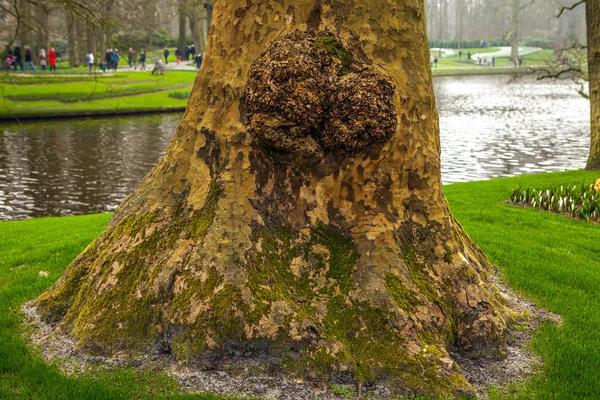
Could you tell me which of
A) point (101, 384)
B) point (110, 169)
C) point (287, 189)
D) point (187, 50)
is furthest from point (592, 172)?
point (187, 50)

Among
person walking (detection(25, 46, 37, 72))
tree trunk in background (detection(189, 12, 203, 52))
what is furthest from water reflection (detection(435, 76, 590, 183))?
person walking (detection(25, 46, 37, 72))

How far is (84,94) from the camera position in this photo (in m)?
34.0

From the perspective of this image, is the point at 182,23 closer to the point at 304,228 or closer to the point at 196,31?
the point at 196,31

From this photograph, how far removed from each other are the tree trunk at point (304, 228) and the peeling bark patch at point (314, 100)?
1 centimetres

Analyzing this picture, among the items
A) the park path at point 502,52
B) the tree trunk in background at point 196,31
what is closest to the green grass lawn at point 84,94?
the tree trunk in background at point 196,31

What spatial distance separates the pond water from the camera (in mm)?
16094

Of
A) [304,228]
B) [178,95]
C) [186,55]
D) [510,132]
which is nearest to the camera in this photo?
[304,228]

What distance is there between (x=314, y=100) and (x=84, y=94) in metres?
33.2

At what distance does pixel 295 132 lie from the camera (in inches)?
154

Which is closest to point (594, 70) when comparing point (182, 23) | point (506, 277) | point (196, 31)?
point (506, 277)

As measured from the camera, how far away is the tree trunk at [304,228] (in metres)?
3.85

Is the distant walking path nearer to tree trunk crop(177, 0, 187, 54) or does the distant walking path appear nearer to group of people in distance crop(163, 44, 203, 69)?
group of people in distance crop(163, 44, 203, 69)

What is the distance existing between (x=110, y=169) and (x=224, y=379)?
16.8 metres

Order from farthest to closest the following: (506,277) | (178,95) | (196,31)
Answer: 1. (196,31)
2. (178,95)
3. (506,277)
